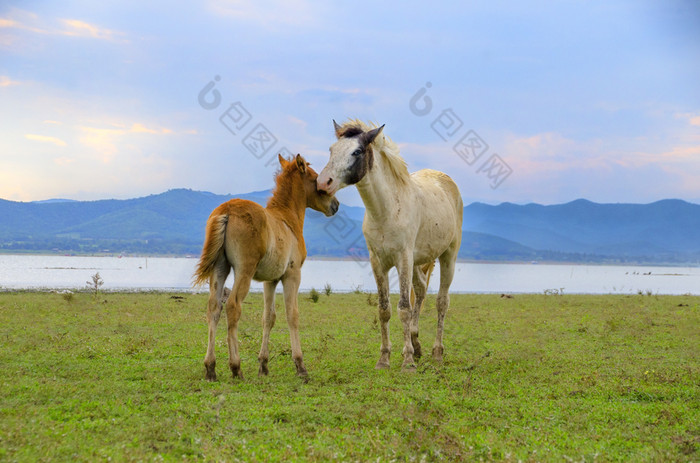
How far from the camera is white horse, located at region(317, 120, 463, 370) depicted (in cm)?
822

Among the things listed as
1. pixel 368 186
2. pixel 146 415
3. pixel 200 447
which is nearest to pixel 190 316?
pixel 368 186

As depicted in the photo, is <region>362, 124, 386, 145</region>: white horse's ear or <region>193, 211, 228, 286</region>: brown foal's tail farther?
<region>362, 124, 386, 145</region>: white horse's ear

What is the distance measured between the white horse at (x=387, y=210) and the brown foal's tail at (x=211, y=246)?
5.03 ft

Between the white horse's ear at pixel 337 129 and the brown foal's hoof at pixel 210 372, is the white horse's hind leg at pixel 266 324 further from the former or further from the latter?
the white horse's ear at pixel 337 129

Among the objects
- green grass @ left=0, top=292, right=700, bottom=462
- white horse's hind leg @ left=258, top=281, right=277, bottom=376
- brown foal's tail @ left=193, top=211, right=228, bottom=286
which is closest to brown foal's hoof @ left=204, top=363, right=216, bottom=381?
green grass @ left=0, top=292, right=700, bottom=462

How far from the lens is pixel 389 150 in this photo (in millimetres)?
9062

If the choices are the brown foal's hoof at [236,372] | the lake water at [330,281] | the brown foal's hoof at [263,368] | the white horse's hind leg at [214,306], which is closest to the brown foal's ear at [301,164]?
the white horse's hind leg at [214,306]

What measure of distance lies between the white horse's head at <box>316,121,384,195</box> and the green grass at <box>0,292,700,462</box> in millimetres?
2713

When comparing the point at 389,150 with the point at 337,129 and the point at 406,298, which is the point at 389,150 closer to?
the point at 337,129

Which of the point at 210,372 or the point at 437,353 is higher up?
the point at 437,353

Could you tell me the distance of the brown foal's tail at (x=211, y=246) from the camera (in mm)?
7266

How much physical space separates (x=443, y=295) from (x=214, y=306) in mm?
4680

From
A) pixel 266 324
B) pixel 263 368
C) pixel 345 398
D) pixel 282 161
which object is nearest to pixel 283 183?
pixel 282 161

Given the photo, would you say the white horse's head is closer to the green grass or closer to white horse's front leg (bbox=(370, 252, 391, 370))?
white horse's front leg (bbox=(370, 252, 391, 370))
